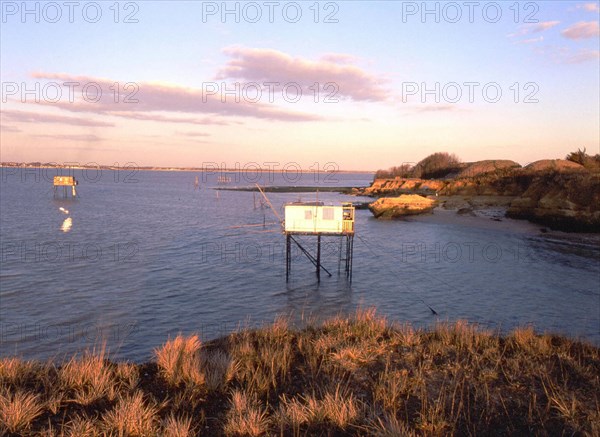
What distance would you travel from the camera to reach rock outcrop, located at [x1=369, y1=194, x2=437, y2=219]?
67.2m

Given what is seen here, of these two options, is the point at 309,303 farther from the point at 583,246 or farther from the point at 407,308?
the point at 583,246

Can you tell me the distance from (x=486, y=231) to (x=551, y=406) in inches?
1881

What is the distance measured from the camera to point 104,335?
62.8 ft

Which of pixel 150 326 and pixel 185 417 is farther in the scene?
pixel 150 326

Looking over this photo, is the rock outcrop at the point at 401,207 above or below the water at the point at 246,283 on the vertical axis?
above

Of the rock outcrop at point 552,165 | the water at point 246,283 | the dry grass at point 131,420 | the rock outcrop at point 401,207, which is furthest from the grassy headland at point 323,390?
the rock outcrop at point 552,165

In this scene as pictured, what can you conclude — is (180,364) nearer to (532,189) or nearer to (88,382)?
(88,382)

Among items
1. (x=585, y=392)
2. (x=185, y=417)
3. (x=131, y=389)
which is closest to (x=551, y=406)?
(x=585, y=392)

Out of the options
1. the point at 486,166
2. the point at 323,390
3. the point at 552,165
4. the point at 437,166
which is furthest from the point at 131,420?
the point at 437,166

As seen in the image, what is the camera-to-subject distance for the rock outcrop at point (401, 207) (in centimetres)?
6719

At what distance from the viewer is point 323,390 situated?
8969mm

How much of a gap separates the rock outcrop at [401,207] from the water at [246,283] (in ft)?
44.3

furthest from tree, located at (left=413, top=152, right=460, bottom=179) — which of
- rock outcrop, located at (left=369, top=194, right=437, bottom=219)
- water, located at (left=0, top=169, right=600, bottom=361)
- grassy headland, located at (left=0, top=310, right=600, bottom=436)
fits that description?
grassy headland, located at (left=0, top=310, right=600, bottom=436)

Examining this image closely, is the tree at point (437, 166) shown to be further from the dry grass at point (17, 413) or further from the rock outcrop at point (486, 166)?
the dry grass at point (17, 413)
